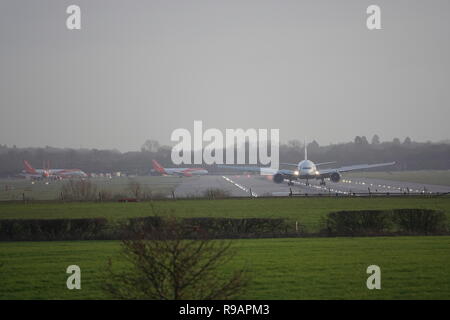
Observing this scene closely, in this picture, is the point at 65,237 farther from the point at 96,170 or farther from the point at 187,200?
the point at 96,170

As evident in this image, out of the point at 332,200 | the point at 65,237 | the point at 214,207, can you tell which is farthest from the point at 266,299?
the point at 332,200

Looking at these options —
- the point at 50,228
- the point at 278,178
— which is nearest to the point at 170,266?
the point at 50,228

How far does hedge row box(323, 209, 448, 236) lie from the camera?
25.0 meters

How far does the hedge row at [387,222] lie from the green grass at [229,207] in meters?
2.07

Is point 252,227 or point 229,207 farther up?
point 229,207

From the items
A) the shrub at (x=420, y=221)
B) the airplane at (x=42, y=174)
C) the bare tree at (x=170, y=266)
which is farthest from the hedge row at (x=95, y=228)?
the airplane at (x=42, y=174)

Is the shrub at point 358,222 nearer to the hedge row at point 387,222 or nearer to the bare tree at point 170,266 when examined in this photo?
the hedge row at point 387,222

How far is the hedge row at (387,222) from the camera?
2505 cm

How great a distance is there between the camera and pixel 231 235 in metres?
24.5

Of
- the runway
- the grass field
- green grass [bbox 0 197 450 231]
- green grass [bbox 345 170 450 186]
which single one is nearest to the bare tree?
green grass [bbox 0 197 450 231]

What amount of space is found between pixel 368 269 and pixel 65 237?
14837 millimetres

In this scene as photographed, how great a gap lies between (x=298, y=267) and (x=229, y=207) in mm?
18771

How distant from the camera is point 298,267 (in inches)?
656

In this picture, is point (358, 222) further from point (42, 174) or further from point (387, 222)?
point (42, 174)
